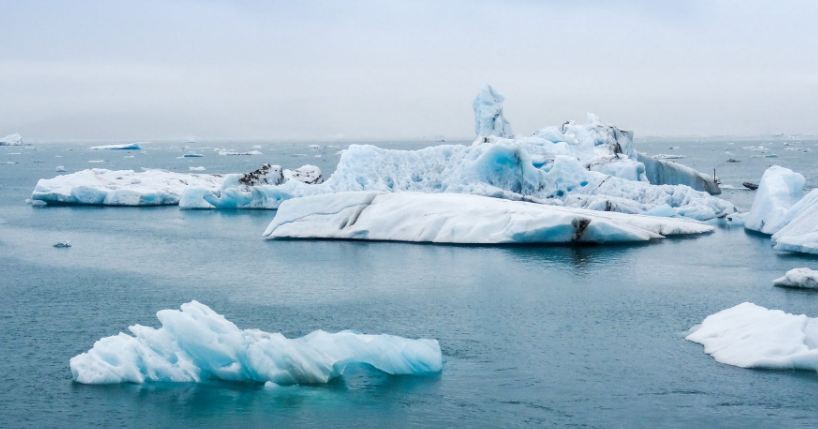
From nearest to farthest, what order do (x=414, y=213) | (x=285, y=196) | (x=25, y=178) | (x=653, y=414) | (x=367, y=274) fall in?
(x=653, y=414) → (x=367, y=274) → (x=414, y=213) → (x=285, y=196) → (x=25, y=178)

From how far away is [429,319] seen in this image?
1297 cm

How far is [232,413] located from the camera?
873cm

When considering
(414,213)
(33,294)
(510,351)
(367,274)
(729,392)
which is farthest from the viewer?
(414,213)

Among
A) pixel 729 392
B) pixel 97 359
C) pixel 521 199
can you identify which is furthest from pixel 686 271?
pixel 97 359

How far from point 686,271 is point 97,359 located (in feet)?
39.2

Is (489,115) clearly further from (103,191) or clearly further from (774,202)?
(103,191)

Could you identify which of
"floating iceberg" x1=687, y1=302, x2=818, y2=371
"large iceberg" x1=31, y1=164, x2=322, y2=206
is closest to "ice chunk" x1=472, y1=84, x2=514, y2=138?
"large iceberg" x1=31, y1=164, x2=322, y2=206

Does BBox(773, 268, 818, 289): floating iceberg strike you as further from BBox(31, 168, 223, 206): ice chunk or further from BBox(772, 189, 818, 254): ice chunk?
BBox(31, 168, 223, 206): ice chunk

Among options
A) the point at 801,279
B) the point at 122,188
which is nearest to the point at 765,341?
the point at 801,279

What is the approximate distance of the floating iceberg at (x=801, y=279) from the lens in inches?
585

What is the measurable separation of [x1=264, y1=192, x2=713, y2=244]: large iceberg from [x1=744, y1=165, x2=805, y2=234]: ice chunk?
53.0 inches

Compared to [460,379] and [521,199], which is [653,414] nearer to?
[460,379]

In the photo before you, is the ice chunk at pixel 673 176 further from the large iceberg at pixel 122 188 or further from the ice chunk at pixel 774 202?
the large iceberg at pixel 122 188

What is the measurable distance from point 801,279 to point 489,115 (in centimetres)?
2185
